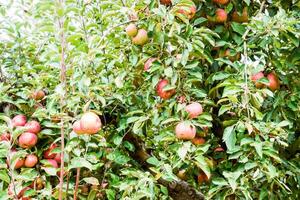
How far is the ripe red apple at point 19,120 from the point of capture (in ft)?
7.02

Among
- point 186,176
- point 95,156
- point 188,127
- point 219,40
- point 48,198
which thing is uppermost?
point 219,40

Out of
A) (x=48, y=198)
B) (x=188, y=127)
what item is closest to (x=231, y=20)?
(x=188, y=127)

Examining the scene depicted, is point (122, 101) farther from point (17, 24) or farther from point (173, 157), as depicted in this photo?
point (17, 24)

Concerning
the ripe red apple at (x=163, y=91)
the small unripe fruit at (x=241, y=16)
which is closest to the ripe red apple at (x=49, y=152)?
the ripe red apple at (x=163, y=91)

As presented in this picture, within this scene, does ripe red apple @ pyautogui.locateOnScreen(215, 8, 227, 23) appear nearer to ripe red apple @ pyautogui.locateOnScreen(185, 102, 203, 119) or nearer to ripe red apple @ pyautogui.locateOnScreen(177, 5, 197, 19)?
ripe red apple @ pyautogui.locateOnScreen(177, 5, 197, 19)

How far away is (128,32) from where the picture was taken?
2.08 meters

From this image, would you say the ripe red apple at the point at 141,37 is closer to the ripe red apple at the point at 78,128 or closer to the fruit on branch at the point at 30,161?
the ripe red apple at the point at 78,128

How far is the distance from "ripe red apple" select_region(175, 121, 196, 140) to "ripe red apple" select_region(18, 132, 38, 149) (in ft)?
2.05

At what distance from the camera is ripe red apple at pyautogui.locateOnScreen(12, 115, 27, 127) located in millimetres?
2141

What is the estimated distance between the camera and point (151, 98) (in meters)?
2.24

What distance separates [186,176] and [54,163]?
0.64m

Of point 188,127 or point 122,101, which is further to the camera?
point 122,101

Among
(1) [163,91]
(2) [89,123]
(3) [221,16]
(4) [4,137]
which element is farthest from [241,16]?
(4) [4,137]

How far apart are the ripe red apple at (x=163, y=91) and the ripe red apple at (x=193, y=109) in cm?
10
